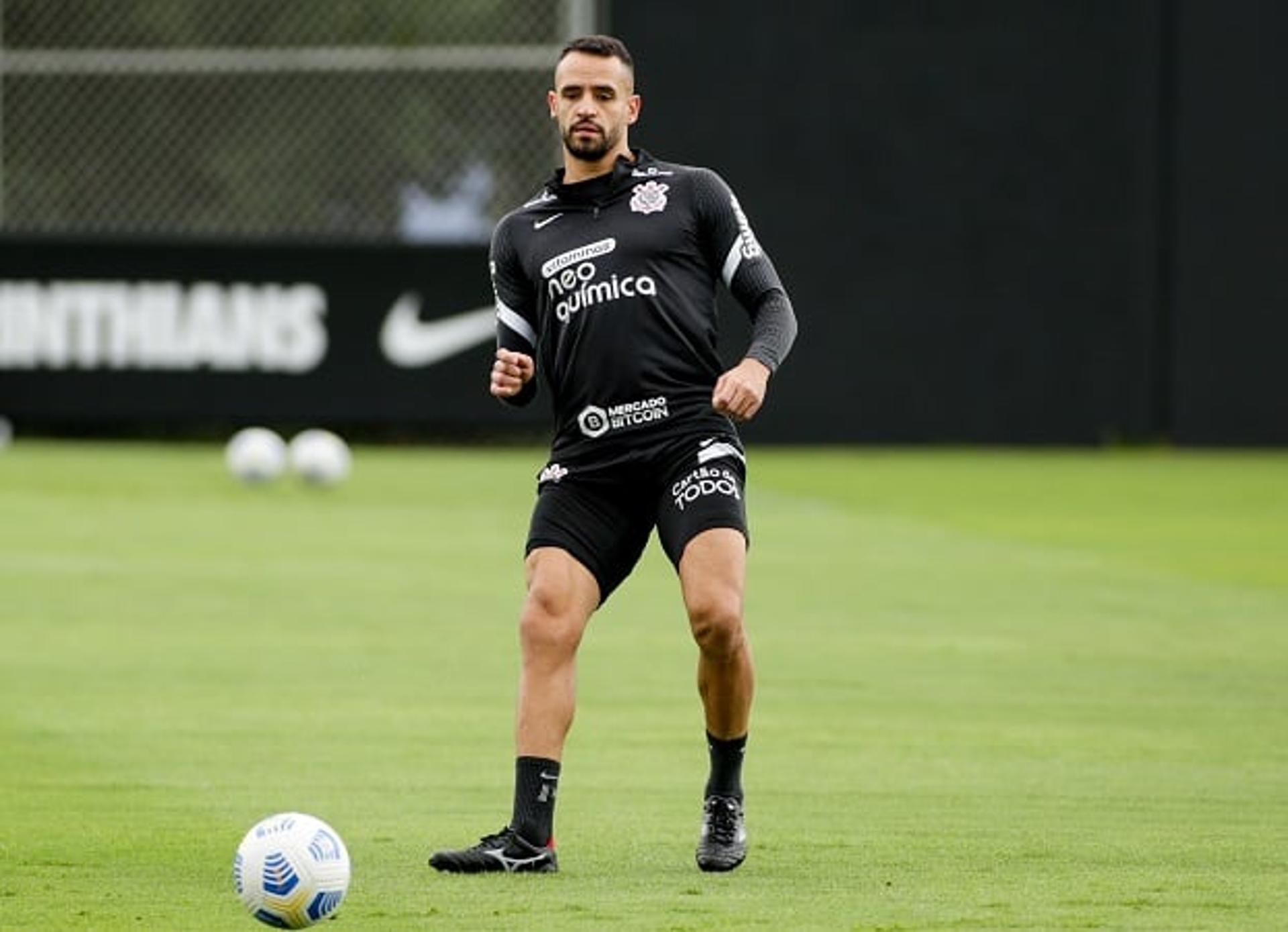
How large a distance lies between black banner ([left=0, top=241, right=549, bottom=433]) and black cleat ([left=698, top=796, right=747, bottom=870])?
19649 mm

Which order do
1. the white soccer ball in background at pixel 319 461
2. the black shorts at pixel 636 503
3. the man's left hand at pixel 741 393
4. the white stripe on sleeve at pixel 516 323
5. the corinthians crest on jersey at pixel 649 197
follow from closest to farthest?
the man's left hand at pixel 741 393 → the black shorts at pixel 636 503 → the corinthians crest on jersey at pixel 649 197 → the white stripe on sleeve at pixel 516 323 → the white soccer ball in background at pixel 319 461

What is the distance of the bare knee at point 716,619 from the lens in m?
7.54

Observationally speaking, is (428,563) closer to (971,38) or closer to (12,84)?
(971,38)

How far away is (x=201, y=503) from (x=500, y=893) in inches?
541

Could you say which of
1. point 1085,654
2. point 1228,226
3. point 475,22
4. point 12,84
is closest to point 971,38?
point 1228,226

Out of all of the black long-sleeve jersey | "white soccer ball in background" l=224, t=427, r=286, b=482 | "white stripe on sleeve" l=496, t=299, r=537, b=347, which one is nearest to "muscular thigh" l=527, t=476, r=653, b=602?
the black long-sleeve jersey

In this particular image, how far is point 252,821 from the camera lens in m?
8.43

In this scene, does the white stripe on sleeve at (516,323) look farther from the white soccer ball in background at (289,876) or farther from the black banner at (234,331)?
the black banner at (234,331)

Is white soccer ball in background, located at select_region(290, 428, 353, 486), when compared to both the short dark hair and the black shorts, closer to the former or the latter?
the black shorts

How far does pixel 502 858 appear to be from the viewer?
24.8ft

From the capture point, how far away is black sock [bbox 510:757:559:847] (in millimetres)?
7562

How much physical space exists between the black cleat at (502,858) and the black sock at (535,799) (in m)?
0.02

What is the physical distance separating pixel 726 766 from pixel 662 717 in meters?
3.21

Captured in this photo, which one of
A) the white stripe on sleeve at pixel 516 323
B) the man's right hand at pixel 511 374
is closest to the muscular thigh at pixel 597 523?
the man's right hand at pixel 511 374
